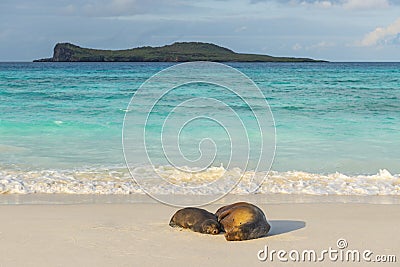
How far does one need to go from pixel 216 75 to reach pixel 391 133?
49.2 ft

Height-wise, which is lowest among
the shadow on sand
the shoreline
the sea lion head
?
the shoreline

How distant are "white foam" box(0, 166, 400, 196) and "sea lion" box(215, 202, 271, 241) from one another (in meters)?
2.59

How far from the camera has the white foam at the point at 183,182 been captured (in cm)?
827

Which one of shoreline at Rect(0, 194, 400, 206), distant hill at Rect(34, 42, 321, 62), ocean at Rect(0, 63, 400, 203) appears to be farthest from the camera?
Result: distant hill at Rect(34, 42, 321, 62)

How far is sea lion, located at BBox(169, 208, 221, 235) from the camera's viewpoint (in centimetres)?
571

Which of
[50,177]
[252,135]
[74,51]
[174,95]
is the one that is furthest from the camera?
[74,51]

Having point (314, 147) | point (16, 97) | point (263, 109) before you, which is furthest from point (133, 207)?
point (16, 97)

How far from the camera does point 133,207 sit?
711cm

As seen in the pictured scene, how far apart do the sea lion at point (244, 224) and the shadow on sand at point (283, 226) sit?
207 mm

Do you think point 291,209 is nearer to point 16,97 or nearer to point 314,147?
point 314,147
